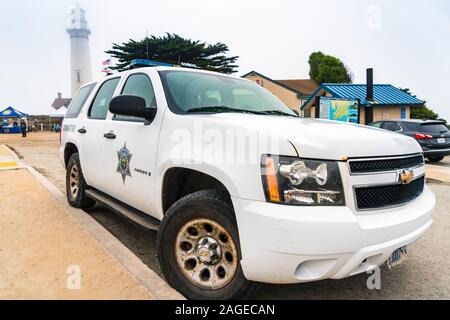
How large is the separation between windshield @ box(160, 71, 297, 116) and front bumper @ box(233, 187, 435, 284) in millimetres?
1171

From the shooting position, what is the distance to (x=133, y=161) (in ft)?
10.3

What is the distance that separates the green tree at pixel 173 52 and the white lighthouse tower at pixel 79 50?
2752 inches

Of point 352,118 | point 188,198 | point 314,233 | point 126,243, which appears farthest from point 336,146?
point 352,118

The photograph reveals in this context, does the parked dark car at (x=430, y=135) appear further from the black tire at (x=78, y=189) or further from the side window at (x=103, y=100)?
the black tire at (x=78, y=189)

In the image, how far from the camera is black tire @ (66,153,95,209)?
4.55m

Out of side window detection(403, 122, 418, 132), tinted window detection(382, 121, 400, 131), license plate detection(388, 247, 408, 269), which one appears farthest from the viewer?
tinted window detection(382, 121, 400, 131)

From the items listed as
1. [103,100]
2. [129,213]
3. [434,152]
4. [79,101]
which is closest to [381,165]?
[129,213]

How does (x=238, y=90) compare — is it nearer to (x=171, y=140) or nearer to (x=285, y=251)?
(x=171, y=140)

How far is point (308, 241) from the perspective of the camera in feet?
6.41

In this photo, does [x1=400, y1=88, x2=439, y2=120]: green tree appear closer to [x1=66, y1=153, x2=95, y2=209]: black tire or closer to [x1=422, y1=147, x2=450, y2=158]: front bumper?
[x1=422, y1=147, x2=450, y2=158]: front bumper

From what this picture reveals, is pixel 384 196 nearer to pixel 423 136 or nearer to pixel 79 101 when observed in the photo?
pixel 79 101

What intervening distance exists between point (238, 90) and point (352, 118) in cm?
1176

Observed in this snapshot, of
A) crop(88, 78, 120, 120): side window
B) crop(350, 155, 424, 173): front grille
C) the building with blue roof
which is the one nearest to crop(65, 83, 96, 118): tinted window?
crop(88, 78, 120, 120): side window

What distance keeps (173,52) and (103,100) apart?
23.9 meters
